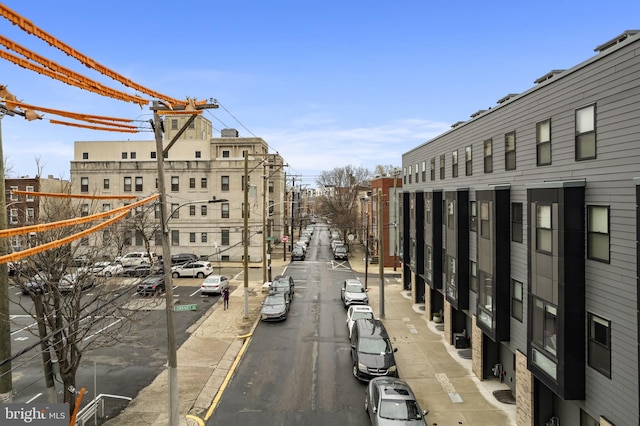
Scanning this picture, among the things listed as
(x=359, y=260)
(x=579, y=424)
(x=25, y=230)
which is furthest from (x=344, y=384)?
(x=359, y=260)

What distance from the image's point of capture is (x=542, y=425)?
13219mm

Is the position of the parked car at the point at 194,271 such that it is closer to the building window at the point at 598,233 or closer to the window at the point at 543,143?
the window at the point at 543,143

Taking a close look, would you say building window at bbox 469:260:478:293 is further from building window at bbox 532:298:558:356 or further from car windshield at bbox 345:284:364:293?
car windshield at bbox 345:284:364:293

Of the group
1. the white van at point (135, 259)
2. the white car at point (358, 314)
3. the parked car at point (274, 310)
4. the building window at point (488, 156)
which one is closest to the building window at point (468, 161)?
the building window at point (488, 156)

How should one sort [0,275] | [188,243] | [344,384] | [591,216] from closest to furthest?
[0,275] < [591,216] < [344,384] < [188,243]

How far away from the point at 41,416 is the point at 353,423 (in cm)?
863

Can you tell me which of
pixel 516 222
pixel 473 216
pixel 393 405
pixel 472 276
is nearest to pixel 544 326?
pixel 516 222

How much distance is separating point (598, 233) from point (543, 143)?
12.5 ft

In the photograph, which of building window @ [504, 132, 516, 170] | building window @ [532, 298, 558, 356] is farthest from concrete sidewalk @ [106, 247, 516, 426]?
building window @ [504, 132, 516, 170]

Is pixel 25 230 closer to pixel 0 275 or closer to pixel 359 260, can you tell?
pixel 0 275

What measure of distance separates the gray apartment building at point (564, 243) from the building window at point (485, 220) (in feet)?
0.26

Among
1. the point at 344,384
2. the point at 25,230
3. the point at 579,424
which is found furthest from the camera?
the point at 344,384

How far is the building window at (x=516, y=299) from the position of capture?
49.0 ft

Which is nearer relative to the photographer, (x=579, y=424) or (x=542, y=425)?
(x=579, y=424)
